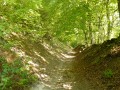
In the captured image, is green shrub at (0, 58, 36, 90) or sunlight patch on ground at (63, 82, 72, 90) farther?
sunlight patch on ground at (63, 82, 72, 90)

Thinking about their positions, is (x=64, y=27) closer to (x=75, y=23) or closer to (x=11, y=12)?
(x=75, y=23)

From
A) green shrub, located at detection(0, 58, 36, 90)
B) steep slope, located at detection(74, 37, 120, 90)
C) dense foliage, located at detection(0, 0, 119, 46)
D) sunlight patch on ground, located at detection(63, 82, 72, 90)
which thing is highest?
dense foliage, located at detection(0, 0, 119, 46)

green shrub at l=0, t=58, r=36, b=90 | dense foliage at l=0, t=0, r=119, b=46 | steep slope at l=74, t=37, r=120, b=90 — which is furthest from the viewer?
dense foliage at l=0, t=0, r=119, b=46

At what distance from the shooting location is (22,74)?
29.4 feet

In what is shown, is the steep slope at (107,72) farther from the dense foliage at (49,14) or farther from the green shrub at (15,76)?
the dense foliage at (49,14)

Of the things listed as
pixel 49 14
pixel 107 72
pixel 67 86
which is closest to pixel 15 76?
pixel 67 86

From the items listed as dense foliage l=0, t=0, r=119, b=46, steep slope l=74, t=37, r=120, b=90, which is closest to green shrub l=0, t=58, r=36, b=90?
dense foliage l=0, t=0, r=119, b=46

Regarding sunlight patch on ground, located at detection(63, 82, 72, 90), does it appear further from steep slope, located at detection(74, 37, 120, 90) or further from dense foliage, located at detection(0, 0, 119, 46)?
dense foliage, located at detection(0, 0, 119, 46)

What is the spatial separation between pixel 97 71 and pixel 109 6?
13.7 m

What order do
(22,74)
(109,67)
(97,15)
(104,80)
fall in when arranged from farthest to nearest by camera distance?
(97,15)
(109,67)
(104,80)
(22,74)

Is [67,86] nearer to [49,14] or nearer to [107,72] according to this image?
[107,72]

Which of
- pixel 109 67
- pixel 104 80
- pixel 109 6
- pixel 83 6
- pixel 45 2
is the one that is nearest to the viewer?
pixel 104 80

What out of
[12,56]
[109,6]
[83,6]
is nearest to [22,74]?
[12,56]

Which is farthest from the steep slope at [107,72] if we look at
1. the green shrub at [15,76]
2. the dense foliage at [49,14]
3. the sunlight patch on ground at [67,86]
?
the dense foliage at [49,14]
